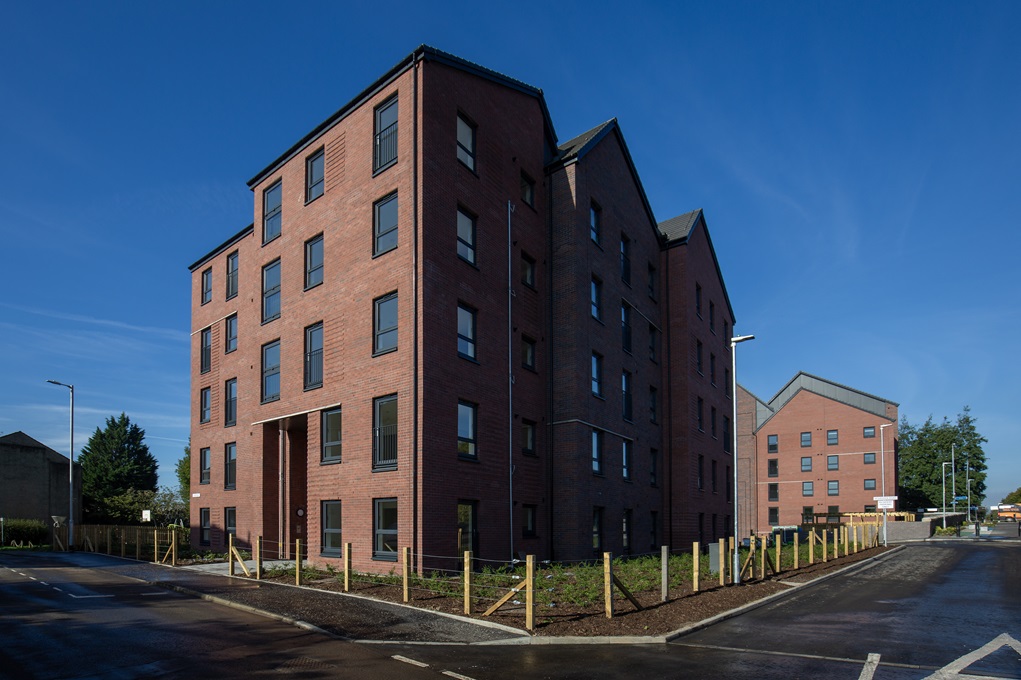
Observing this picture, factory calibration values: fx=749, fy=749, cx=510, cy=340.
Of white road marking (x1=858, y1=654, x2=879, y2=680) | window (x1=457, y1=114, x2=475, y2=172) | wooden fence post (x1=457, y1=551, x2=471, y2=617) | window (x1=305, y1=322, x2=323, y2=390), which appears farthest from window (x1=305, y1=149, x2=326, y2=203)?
white road marking (x1=858, y1=654, x2=879, y2=680)

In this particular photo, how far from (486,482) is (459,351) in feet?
12.8

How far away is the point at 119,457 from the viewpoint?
71375 mm

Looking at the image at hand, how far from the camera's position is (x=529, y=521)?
24156 millimetres

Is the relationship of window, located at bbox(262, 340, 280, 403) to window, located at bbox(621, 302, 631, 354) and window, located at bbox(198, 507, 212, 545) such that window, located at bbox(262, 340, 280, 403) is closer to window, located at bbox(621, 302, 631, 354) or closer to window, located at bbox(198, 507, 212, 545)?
window, located at bbox(198, 507, 212, 545)

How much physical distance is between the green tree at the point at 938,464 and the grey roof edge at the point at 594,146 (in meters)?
69.7

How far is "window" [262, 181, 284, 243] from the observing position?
27.6 metres

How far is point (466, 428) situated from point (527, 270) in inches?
269

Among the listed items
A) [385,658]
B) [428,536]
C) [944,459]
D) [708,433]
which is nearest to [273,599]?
[428,536]

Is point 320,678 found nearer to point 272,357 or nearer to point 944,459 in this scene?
point 272,357

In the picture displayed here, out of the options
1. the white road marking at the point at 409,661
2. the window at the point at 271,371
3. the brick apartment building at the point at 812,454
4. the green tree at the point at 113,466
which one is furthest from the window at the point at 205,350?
the brick apartment building at the point at 812,454

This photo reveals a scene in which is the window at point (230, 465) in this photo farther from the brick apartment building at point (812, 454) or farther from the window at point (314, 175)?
the brick apartment building at point (812, 454)

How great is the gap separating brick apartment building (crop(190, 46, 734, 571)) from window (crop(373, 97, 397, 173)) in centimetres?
7

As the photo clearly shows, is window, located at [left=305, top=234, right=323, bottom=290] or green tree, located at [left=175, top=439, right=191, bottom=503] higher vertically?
window, located at [left=305, top=234, right=323, bottom=290]

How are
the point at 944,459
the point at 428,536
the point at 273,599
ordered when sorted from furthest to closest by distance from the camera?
1. the point at 944,459
2. the point at 428,536
3. the point at 273,599
